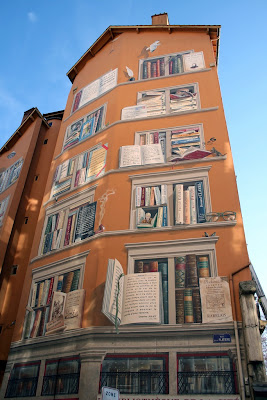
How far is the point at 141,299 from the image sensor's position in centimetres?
1129

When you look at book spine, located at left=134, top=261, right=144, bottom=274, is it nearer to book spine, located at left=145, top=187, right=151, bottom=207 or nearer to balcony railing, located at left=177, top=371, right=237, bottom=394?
book spine, located at left=145, top=187, right=151, bottom=207

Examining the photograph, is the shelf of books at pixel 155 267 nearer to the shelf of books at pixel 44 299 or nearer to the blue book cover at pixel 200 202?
the blue book cover at pixel 200 202

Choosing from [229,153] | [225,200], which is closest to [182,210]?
[225,200]

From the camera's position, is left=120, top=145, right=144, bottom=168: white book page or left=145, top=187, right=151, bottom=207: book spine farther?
left=120, top=145, right=144, bottom=168: white book page

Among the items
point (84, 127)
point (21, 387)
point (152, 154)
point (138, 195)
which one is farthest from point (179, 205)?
point (21, 387)

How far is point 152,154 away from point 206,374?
826 centimetres

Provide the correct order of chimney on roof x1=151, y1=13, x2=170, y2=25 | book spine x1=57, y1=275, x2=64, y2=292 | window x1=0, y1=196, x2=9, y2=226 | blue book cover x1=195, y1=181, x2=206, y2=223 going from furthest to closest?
chimney on roof x1=151, y1=13, x2=170, y2=25 → window x1=0, y1=196, x2=9, y2=226 → book spine x1=57, y1=275, x2=64, y2=292 → blue book cover x1=195, y1=181, x2=206, y2=223

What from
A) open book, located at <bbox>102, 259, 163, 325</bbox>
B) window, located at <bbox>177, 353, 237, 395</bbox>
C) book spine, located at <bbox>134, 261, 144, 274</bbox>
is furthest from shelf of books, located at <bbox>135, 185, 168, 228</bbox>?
window, located at <bbox>177, 353, 237, 395</bbox>

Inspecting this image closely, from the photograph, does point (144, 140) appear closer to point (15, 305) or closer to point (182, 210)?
point (182, 210)

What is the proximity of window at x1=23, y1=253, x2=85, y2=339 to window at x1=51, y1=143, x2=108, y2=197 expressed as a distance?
3772 mm

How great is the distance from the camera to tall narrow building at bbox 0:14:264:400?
33.4 feet

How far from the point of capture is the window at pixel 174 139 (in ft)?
48.3

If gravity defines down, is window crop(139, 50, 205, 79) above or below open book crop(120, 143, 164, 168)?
above

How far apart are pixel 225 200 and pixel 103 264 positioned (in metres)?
4.68
